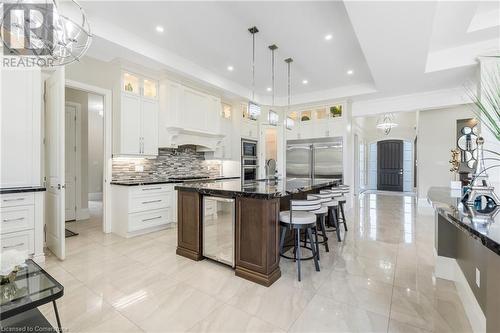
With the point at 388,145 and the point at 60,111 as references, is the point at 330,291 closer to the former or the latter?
the point at 60,111

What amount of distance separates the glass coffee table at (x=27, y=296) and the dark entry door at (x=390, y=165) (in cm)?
1194

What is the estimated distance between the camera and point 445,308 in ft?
6.57

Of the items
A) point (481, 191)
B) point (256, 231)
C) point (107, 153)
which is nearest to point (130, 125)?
point (107, 153)

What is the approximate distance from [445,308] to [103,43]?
4868mm

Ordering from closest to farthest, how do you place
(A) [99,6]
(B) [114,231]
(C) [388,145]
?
(A) [99,6], (B) [114,231], (C) [388,145]

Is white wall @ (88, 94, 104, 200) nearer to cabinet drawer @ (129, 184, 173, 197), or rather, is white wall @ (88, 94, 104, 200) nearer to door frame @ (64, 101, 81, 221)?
door frame @ (64, 101, 81, 221)

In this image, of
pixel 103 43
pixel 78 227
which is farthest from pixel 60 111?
pixel 78 227

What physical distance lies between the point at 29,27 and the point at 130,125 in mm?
2454

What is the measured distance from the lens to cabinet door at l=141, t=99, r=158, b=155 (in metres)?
4.30

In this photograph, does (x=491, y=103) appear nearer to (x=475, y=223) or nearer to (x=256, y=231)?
(x=475, y=223)

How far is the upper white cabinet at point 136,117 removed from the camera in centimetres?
399

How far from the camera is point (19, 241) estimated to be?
271 cm

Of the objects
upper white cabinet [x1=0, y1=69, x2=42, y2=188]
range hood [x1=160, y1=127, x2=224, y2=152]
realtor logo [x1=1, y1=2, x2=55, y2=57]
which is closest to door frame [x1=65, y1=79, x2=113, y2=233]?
range hood [x1=160, y1=127, x2=224, y2=152]

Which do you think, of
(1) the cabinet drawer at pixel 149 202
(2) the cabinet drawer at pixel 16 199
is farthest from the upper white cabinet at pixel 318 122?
(2) the cabinet drawer at pixel 16 199
